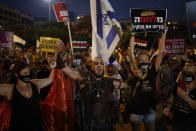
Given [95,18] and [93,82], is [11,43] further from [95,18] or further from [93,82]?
[93,82]

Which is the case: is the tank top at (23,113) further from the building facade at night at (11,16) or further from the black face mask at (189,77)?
the building facade at night at (11,16)

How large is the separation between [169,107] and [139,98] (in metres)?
0.52

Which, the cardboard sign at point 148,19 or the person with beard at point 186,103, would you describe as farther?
the cardboard sign at point 148,19

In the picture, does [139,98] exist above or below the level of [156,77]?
below

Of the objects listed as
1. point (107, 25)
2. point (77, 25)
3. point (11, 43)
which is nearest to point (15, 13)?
point (77, 25)

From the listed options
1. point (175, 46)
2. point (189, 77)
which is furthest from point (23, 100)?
point (175, 46)

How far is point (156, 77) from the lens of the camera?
5.33 metres

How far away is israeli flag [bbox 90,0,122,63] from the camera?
20.0 ft

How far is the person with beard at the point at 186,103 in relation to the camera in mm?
4672

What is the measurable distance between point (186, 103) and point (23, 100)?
252cm

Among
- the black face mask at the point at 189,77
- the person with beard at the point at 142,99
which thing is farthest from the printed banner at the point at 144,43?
the black face mask at the point at 189,77

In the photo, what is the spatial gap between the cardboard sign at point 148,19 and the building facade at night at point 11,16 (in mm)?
93350

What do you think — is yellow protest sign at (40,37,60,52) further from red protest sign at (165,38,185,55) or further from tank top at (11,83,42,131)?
tank top at (11,83,42,131)

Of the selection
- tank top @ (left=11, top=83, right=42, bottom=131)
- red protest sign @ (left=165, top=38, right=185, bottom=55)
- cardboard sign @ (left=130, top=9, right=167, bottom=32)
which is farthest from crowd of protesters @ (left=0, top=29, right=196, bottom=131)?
red protest sign @ (left=165, top=38, right=185, bottom=55)
